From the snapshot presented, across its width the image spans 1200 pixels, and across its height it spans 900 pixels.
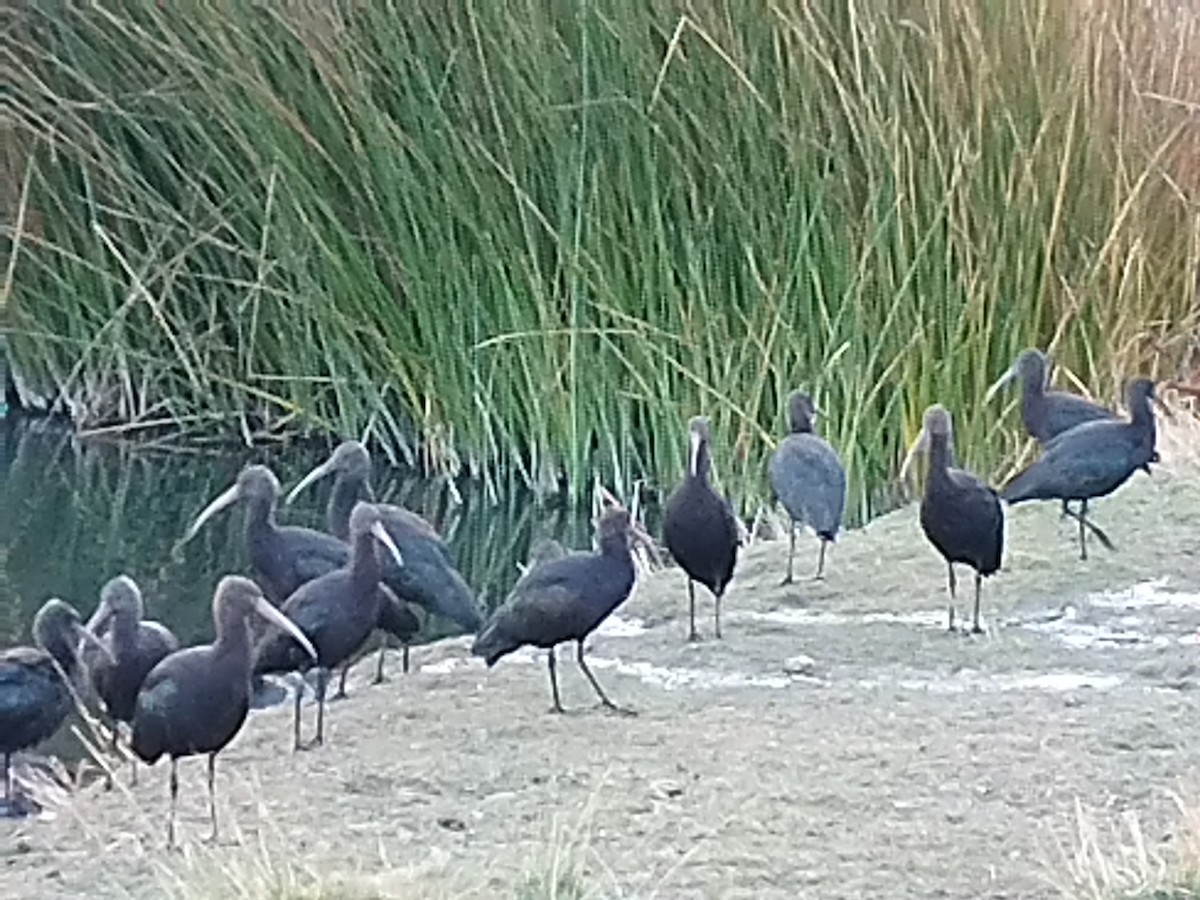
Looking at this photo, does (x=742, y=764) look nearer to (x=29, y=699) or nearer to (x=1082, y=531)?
(x=29, y=699)

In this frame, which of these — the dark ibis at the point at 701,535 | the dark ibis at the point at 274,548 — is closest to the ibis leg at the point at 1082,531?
the dark ibis at the point at 701,535

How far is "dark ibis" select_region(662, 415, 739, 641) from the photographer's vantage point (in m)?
7.09

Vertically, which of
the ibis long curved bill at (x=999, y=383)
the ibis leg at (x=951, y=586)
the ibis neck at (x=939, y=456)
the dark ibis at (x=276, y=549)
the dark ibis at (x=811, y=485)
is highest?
the ibis neck at (x=939, y=456)

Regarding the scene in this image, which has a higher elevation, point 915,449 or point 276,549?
point 276,549

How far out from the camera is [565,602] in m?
6.45

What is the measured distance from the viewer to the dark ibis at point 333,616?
6.36 m

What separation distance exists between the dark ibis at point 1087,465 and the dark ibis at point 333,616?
7.22 feet

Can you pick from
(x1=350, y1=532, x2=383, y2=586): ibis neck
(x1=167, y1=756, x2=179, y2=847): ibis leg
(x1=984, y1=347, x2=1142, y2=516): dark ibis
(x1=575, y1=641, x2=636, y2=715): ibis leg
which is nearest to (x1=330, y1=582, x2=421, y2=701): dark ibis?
(x1=350, y1=532, x2=383, y2=586): ibis neck

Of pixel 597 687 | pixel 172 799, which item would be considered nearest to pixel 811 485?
pixel 597 687

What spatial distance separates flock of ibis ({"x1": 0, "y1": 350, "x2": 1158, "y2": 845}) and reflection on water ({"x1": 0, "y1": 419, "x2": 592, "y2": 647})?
1101mm

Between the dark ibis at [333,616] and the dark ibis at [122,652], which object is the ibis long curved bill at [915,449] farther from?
the dark ibis at [122,652]

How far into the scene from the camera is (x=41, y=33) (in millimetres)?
11758

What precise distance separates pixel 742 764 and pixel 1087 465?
245cm

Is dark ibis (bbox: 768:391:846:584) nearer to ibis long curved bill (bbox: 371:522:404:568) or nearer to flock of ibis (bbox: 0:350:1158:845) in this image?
flock of ibis (bbox: 0:350:1158:845)
